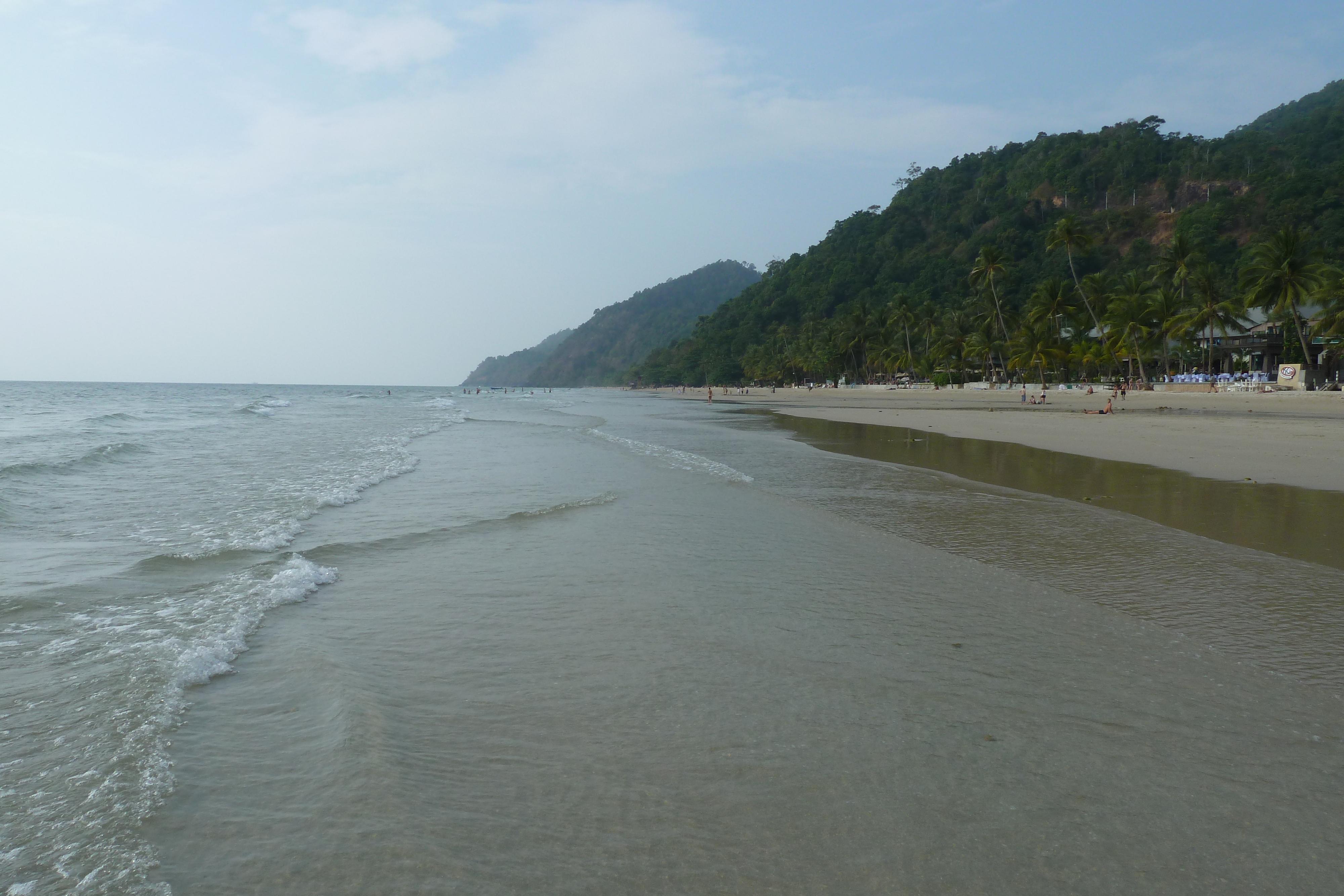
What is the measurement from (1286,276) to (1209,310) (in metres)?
5.49

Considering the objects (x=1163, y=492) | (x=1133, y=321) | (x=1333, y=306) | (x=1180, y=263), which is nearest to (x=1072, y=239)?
(x=1180, y=263)

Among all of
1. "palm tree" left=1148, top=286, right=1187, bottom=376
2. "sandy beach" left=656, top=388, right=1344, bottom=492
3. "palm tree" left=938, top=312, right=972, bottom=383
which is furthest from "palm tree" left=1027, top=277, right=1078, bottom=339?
"palm tree" left=938, top=312, right=972, bottom=383

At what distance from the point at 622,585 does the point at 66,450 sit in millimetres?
17733

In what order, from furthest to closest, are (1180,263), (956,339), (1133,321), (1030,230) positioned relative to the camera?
(1030,230) < (956,339) < (1180,263) < (1133,321)

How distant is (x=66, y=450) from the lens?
17812 millimetres

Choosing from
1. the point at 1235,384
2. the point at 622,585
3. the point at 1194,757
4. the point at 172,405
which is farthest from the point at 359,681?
the point at 172,405

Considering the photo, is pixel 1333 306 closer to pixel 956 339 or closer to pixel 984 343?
pixel 984 343

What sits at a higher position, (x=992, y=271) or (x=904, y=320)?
(x=992, y=271)

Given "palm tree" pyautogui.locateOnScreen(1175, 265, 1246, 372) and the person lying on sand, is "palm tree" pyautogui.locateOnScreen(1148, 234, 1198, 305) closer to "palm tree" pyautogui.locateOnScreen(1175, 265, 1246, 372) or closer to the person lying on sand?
"palm tree" pyautogui.locateOnScreen(1175, 265, 1246, 372)

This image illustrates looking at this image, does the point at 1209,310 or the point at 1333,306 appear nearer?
the point at 1333,306

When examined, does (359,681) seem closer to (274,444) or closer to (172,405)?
(274,444)

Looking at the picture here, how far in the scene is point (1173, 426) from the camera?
24.1 meters

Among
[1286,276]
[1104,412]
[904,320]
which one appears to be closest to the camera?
[1104,412]

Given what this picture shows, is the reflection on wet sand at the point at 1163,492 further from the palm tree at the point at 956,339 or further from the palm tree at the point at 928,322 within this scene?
the palm tree at the point at 928,322
